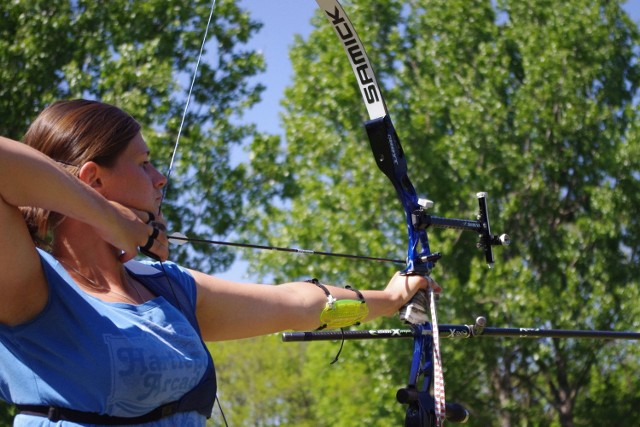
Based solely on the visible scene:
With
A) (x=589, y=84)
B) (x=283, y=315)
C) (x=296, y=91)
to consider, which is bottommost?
(x=283, y=315)

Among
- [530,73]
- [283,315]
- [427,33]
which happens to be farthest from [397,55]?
[283,315]

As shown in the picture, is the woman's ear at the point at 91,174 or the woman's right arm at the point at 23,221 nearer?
the woman's right arm at the point at 23,221

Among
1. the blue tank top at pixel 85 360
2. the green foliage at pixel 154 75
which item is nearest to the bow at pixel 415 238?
the blue tank top at pixel 85 360

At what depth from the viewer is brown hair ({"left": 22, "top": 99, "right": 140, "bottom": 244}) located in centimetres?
194

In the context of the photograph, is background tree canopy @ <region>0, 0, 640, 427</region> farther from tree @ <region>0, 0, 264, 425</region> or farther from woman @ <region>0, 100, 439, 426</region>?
woman @ <region>0, 100, 439, 426</region>

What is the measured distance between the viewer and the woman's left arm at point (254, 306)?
7.54 ft

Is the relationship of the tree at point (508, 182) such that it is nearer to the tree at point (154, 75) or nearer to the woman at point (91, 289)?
the tree at point (154, 75)

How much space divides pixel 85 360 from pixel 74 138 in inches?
18.5

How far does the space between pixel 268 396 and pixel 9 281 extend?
3594 cm

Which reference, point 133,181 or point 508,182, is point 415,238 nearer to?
point 133,181

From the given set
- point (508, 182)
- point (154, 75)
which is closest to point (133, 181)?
point (154, 75)

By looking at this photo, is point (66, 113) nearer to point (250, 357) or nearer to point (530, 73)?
point (530, 73)

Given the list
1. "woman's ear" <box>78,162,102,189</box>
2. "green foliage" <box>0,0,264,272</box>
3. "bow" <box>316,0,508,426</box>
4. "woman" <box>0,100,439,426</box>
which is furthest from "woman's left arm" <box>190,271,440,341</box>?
"green foliage" <box>0,0,264,272</box>

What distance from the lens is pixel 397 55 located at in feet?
68.4
